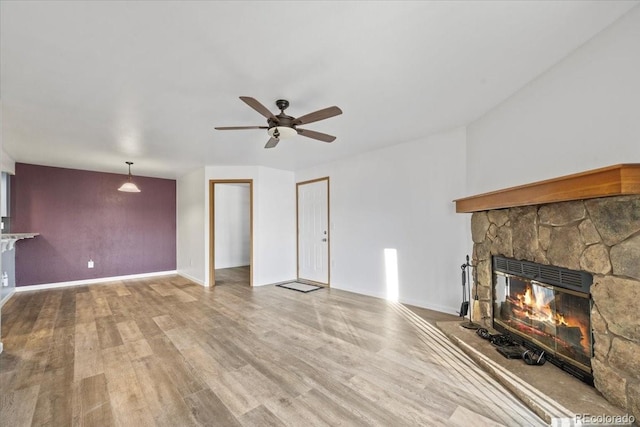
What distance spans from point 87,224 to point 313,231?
15.6 feet

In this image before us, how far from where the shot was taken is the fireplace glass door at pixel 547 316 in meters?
1.95

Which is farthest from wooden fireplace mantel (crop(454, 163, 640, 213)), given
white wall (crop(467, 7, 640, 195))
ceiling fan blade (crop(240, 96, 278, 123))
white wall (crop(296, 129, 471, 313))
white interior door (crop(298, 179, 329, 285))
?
white interior door (crop(298, 179, 329, 285))

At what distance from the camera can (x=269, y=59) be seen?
1.99m

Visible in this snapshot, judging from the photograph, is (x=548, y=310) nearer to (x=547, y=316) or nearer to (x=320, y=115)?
(x=547, y=316)

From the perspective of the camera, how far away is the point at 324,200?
5.40 meters

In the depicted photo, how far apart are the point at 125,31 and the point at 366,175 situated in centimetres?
357

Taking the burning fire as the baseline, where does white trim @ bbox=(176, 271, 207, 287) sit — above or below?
below

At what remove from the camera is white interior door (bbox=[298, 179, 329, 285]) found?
5.38 m

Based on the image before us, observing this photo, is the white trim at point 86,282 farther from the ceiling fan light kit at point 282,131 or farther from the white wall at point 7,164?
the ceiling fan light kit at point 282,131

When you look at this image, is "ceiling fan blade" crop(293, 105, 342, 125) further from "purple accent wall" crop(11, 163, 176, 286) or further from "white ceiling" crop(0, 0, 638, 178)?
"purple accent wall" crop(11, 163, 176, 286)

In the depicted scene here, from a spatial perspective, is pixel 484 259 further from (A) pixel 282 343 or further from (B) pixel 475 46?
(A) pixel 282 343

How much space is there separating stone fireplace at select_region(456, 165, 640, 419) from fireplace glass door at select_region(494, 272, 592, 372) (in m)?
0.14

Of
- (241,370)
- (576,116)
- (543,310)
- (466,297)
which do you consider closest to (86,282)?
(241,370)
